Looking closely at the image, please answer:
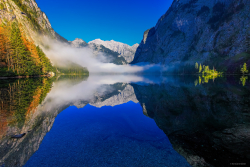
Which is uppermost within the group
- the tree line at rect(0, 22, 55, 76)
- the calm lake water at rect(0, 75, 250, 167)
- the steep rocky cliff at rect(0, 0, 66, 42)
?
the steep rocky cliff at rect(0, 0, 66, 42)

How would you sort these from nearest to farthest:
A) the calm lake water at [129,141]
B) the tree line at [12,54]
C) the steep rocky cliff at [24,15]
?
the calm lake water at [129,141], the tree line at [12,54], the steep rocky cliff at [24,15]

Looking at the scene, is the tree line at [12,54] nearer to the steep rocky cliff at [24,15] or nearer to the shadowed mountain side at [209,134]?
the steep rocky cliff at [24,15]

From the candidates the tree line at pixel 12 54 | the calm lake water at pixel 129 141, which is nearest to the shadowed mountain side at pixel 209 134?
the calm lake water at pixel 129 141

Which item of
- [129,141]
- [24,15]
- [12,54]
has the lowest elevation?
[129,141]

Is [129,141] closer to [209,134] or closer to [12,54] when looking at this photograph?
[209,134]

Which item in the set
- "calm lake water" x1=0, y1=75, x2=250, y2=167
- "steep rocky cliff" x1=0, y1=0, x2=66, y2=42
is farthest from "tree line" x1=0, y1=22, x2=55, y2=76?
"steep rocky cliff" x1=0, y1=0, x2=66, y2=42

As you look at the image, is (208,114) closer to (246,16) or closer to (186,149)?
(186,149)

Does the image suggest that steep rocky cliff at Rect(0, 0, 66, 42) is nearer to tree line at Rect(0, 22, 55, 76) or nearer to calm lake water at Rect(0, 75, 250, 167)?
tree line at Rect(0, 22, 55, 76)

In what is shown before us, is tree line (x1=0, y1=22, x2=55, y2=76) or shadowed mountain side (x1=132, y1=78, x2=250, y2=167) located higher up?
tree line (x1=0, y1=22, x2=55, y2=76)

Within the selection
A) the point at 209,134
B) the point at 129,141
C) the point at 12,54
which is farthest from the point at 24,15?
the point at 209,134

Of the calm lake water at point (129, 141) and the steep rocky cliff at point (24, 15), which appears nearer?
the calm lake water at point (129, 141)

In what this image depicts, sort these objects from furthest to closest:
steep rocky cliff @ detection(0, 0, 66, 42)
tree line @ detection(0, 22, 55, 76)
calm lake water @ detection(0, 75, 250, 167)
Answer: steep rocky cliff @ detection(0, 0, 66, 42) < tree line @ detection(0, 22, 55, 76) < calm lake water @ detection(0, 75, 250, 167)

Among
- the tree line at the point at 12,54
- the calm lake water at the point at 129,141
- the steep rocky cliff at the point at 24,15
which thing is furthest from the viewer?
the steep rocky cliff at the point at 24,15

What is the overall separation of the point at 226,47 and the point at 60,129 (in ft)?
629
